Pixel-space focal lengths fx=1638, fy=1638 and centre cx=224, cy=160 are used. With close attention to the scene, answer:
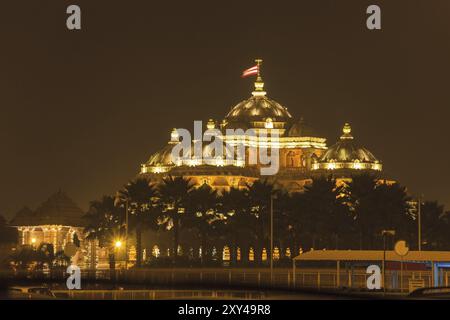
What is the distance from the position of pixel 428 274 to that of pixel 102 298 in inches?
1661

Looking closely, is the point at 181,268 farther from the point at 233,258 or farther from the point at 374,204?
the point at 374,204

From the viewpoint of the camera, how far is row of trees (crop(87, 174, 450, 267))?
17388 cm

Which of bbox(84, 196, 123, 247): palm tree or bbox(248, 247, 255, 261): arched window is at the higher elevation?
bbox(84, 196, 123, 247): palm tree

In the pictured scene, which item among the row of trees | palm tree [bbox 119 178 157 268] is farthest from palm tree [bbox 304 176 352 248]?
palm tree [bbox 119 178 157 268]

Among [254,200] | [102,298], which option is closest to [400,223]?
[254,200]

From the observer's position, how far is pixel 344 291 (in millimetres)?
98125

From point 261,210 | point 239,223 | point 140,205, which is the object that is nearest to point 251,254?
point 140,205

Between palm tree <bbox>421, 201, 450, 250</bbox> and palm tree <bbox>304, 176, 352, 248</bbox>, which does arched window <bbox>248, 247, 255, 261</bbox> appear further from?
palm tree <bbox>421, 201, 450, 250</bbox>

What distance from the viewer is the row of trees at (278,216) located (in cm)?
17388

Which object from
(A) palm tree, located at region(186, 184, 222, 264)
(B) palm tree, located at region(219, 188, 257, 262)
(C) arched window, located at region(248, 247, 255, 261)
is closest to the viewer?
(B) palm tree, located at region(219, 188, 257, 262)

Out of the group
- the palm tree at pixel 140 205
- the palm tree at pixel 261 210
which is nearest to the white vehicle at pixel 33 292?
the palm tree at pixel 261 210

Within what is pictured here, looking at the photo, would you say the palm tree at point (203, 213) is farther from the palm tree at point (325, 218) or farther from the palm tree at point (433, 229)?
the palm tree at point (433, 229)

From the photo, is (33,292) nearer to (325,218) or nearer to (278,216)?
(278,216)

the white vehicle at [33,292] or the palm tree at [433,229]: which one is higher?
the palm tree at [433,229]
